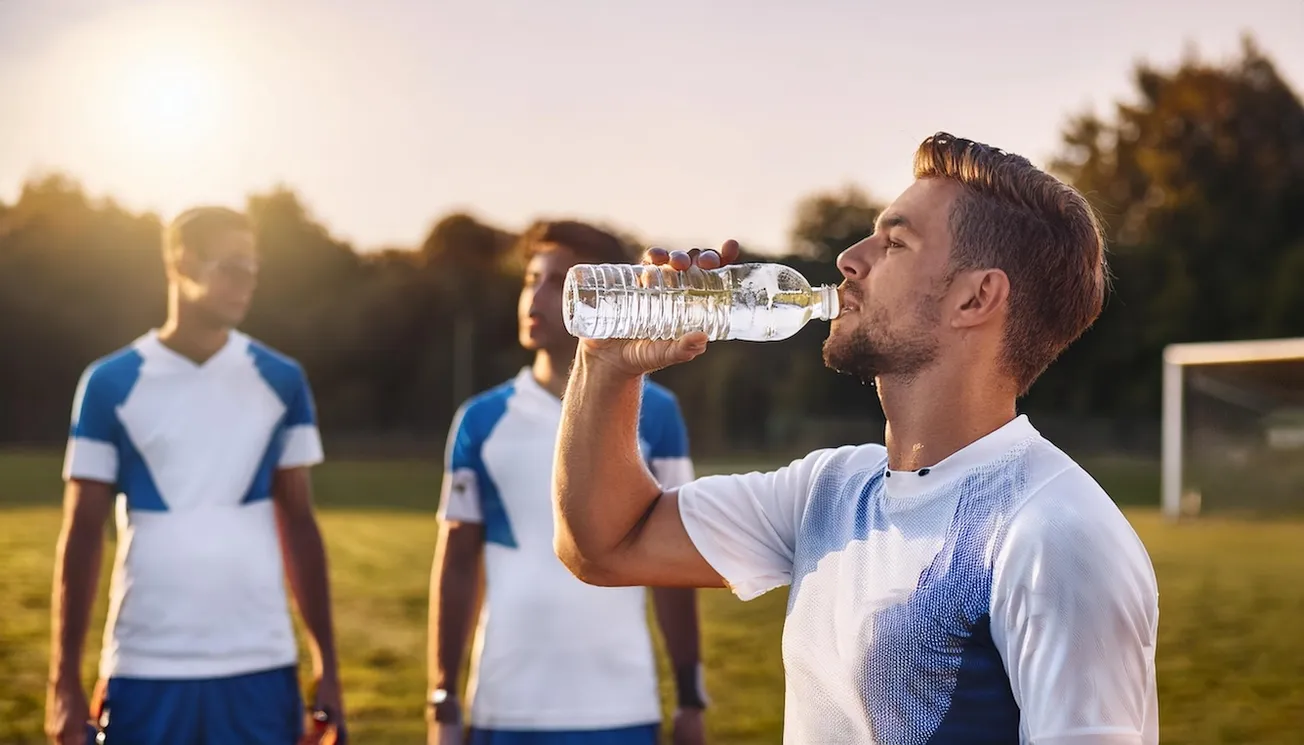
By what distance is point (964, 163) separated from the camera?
2.38 metres

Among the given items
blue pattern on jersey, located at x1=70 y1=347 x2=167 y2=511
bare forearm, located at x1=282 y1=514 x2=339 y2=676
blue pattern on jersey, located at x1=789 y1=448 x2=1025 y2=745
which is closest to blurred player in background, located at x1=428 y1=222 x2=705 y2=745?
bare forearm, located at x1=282 y1=514 x2=339 y2=676

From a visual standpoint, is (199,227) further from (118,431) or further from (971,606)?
(971,606)

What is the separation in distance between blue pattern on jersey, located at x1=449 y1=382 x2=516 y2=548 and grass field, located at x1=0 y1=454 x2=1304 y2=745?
13.5ft

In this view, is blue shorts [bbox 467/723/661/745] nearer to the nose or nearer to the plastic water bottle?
the plastic water bottle

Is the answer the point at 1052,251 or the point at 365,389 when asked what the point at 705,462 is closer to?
the point at 365,389

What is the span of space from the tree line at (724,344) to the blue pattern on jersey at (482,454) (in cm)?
3281

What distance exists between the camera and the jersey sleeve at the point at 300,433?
15.4 ft

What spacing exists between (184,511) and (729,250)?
2.59 metres

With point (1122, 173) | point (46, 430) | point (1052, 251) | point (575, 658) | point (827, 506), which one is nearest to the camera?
point (1052, 251)

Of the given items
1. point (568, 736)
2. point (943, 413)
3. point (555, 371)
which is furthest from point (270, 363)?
point (943, 413)

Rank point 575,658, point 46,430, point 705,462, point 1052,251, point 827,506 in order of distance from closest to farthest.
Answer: point 1052,251 < point 827,506 < point 575,658 < point 705,462 < point 46,430

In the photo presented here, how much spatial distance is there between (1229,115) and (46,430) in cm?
3303

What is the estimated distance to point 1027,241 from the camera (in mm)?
2324

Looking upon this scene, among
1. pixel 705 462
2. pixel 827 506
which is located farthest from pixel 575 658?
pixel 705 462
